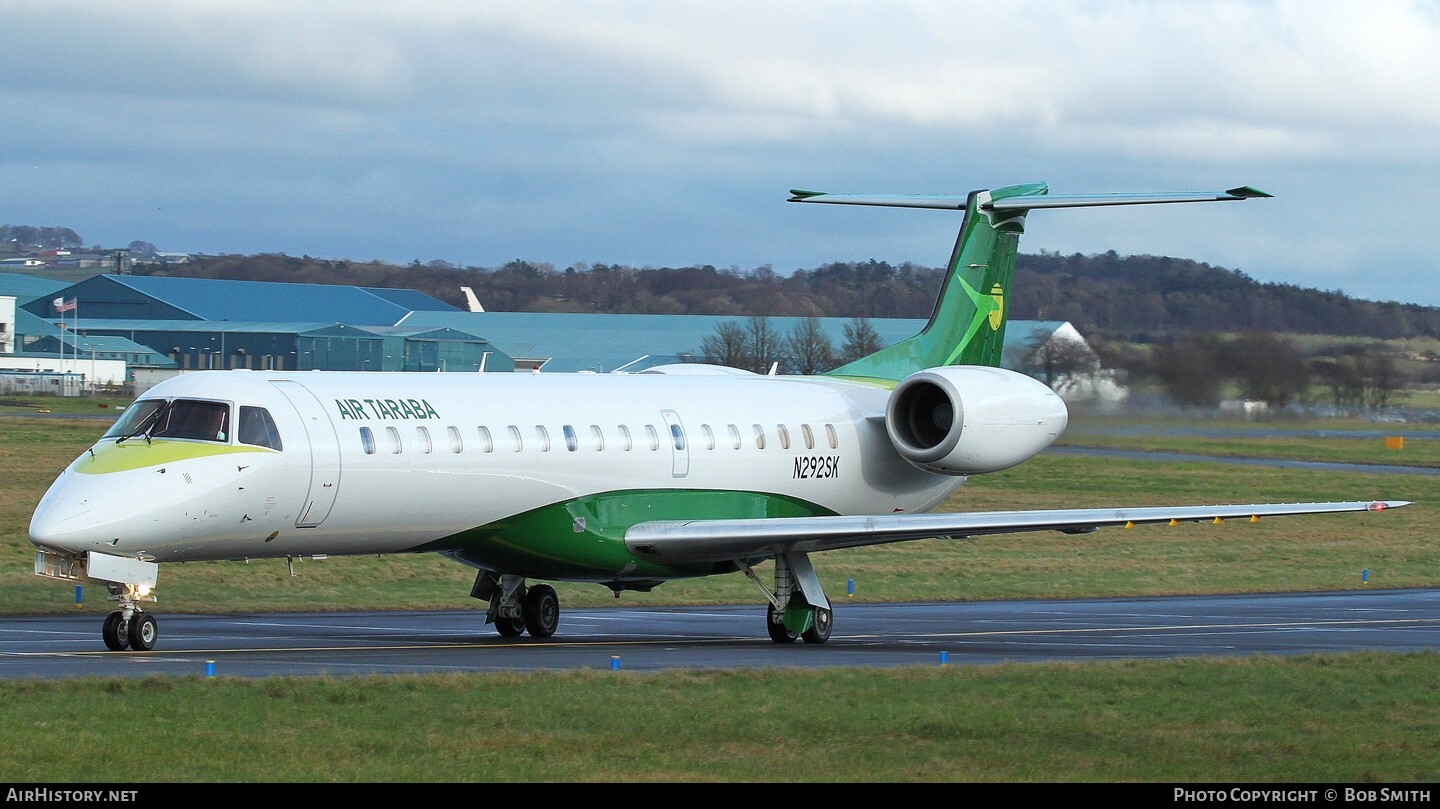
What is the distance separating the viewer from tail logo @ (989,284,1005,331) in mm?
28844

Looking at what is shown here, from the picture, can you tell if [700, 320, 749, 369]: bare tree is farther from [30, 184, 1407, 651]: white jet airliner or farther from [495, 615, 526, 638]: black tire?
[495, 615, 526, 638]: black tire

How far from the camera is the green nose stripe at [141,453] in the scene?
18.8 m

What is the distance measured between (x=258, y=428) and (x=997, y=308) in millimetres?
13095

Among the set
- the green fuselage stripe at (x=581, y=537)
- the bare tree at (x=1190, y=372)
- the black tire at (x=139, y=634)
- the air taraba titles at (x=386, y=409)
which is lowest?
the black tire at (x=139, y=634)

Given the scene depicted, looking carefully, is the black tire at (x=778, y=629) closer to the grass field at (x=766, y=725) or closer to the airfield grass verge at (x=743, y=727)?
the grass field at (x=766, y=725)

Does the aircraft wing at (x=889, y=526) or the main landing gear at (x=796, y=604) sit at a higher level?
the aircraft wing at (x=889, y=526)

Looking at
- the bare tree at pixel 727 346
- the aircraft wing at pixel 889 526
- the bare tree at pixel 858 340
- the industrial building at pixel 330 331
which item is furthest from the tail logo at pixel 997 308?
the bare tree at pixel 727 346

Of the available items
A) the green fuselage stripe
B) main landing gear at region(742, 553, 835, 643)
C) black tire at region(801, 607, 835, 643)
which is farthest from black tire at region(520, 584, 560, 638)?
black tire at region(801, 607, 835, 643)

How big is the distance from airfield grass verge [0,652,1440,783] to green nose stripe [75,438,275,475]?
3465 millimetres

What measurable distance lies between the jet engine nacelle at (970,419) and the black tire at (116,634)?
35.9ft

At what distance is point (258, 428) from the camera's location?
1969cm
